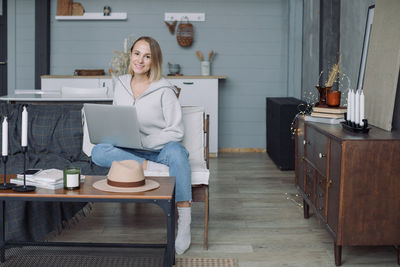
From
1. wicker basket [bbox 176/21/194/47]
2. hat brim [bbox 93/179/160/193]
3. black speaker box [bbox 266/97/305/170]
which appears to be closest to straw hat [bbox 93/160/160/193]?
hat brim [bbox 93/179/160/193]

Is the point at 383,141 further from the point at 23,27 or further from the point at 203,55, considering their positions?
the point at 23,27

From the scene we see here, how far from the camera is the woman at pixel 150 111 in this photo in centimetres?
321

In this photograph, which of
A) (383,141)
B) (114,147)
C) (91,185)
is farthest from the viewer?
(114,147)

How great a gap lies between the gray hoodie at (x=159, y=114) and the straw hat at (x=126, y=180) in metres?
0.81

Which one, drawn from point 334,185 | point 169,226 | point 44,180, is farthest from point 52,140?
point 334,185

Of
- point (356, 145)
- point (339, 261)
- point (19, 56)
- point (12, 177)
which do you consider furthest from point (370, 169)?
point (19, 56)

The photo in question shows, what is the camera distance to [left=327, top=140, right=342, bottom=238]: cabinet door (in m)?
2.76

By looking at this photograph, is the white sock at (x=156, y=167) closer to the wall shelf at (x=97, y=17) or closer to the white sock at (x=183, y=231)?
the white sock at (x=183, y=231)

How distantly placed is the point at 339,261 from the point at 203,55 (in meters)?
4.72

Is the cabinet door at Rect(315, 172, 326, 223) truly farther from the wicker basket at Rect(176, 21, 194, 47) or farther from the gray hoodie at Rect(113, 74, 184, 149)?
the wicker basket at Rect(176, 21, 194, 47)

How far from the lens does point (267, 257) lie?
304 centimetres

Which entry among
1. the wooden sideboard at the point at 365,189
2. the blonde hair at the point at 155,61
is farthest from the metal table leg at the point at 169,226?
the blonde hair at the point at 155,61

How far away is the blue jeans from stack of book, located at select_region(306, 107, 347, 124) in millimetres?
951

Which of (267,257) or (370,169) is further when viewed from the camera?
(267,257)
